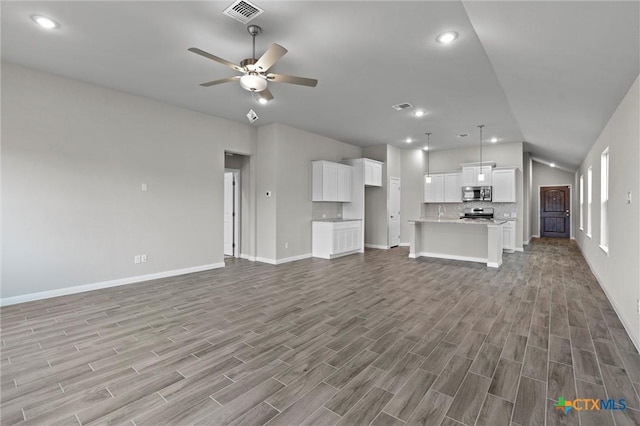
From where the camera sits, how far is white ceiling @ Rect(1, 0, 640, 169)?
2502 mm

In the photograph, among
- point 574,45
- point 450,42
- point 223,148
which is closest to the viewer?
point 574,45

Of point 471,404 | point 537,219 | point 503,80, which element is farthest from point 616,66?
point 537,219

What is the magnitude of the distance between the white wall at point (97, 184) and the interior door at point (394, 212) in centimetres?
505

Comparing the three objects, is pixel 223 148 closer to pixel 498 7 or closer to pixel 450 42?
pixel 450 42

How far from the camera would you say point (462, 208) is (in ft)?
30.4

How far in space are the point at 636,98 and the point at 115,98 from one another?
21.4 feet

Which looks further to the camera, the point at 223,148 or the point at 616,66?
the point at 223,148

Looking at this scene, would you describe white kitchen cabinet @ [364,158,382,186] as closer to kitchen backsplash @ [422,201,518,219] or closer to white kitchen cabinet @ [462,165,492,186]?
kitchen backsplash @ [422,201,518,219]

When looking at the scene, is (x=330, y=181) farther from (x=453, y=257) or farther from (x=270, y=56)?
(x=270, y=56)

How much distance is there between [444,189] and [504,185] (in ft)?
5.22

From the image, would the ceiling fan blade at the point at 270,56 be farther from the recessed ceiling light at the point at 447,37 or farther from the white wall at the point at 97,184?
the white wall at the point at 97,184

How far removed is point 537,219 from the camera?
11914 millimetres

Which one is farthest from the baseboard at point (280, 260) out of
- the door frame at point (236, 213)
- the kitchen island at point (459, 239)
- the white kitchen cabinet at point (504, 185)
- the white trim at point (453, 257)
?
the white kitchen cabinet at point (504, 185)

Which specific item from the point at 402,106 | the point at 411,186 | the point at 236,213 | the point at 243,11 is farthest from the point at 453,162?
the point at 243,11
